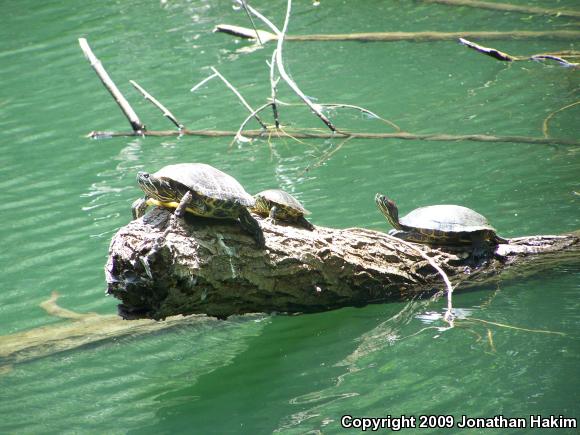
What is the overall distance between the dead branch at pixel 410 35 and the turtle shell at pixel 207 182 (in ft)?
30.0

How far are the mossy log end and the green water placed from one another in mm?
225

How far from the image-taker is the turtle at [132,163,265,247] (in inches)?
184

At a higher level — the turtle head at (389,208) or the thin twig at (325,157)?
the turtle head at (389,208)

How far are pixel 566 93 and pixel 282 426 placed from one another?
7.52 metres

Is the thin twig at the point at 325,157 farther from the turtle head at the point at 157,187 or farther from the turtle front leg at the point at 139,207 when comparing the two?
the turtle head at the point at 157,187

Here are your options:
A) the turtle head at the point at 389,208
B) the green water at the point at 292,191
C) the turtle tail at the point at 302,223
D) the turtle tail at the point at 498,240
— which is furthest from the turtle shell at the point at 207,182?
the turtle tail at the point at 498,240

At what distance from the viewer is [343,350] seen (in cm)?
548

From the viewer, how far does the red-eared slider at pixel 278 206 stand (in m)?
5.37

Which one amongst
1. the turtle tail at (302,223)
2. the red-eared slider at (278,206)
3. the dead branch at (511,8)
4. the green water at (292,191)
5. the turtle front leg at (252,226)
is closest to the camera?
the turtle front leg at (252,226)

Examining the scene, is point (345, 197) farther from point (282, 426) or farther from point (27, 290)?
point (282, 426)

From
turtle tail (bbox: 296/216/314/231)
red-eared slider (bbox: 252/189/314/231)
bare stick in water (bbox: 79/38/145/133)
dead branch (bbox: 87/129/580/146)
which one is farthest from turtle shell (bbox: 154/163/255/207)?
dead branch (bbox: 87/129/580/146)

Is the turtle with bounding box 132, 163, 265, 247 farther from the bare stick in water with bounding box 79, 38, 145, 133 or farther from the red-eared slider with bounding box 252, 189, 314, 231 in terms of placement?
the bare stick in water with bounding box 79, 38, 145, 133

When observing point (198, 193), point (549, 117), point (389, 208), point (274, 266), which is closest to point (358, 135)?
point (549, 117)

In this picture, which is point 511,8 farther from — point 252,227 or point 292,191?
point 252,227
